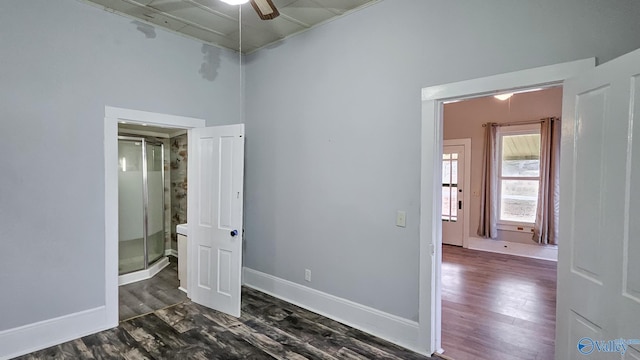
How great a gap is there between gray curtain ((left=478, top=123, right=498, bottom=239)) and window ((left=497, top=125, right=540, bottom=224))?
159 mm

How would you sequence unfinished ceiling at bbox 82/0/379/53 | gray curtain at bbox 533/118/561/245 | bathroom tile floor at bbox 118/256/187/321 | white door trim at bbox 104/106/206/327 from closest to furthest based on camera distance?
unfinished ceiling at bbox 82/0/379/53, white door trim at bbox 104/106/206/327, bathroom tile floor at bbox 118/256/187/321, gray curtain at bbox 533/118/561/245

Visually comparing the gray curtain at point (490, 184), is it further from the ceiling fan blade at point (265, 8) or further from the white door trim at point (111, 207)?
the white door trim at point (111, 207)

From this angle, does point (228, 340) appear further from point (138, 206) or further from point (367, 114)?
point (138, 206)

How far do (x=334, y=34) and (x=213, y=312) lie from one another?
3.25m

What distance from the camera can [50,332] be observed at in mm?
2668

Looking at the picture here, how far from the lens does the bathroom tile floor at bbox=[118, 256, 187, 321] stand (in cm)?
338

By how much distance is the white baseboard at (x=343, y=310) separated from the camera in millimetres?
2666

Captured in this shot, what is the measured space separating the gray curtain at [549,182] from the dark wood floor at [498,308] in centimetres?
53

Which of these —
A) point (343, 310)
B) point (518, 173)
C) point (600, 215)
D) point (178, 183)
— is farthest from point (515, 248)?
point (178, 183)

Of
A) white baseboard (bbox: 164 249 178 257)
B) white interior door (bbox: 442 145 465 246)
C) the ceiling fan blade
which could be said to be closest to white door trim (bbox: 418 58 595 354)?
the ceiling fan blade

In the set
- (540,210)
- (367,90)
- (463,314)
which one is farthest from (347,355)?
(540,210)

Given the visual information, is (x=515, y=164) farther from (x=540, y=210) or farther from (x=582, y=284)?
(x=582, y=284)

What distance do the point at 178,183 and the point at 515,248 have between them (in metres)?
6.47

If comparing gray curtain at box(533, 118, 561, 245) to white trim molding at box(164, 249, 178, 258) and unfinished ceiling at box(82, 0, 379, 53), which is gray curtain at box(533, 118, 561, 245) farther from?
white trim molding at box(164, 249, 178, 258)
